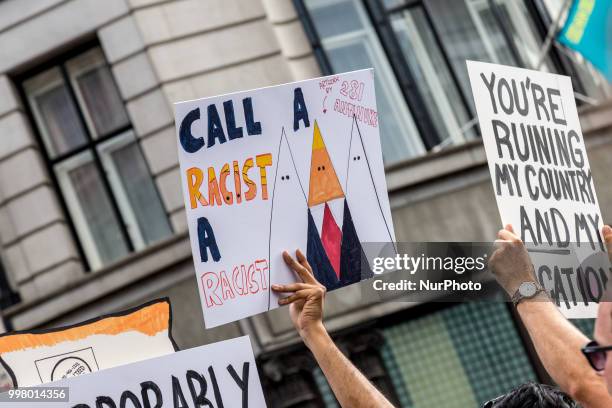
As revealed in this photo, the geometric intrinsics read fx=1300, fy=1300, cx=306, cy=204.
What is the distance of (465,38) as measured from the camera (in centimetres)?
1228

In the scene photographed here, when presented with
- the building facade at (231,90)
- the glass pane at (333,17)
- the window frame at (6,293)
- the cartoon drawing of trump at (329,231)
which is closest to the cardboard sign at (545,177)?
the cartoon drawing of trump at (329,231)

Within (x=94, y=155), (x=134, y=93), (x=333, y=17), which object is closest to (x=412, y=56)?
(x=333, y=17)

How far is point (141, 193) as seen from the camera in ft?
39.5

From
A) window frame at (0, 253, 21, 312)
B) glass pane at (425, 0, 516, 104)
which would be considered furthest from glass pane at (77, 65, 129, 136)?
glass pane at (425, 0, 516, 104)

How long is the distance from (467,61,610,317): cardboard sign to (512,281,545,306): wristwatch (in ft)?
1.70

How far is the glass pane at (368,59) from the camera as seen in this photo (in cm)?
1194

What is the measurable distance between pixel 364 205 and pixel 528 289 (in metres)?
1.01

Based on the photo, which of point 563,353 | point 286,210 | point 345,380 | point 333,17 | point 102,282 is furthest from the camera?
point 333,17

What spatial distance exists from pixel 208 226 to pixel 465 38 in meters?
8.13

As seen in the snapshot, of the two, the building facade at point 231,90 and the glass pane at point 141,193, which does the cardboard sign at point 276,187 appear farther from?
the glass pane at point 141,193

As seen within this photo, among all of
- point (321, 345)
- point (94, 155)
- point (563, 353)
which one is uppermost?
point (94, 155)

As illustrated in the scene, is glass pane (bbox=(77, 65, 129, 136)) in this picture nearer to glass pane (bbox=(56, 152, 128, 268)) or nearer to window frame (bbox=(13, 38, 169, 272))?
window frame (bbox=(13, 38, 169, 272))

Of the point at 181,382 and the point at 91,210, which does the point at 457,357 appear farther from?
the point at 181,382

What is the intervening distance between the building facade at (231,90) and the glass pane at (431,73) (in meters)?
0.01
